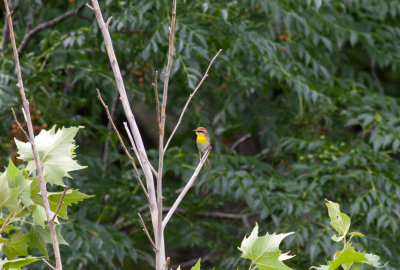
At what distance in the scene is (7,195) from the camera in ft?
6.19

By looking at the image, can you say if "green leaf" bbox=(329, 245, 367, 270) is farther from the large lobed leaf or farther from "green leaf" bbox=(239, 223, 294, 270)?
"green leaf" bbox=(239, 223, 294, 270)

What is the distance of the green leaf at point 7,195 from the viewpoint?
1.88 m

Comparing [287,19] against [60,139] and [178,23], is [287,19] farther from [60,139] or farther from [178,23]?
[60,139]

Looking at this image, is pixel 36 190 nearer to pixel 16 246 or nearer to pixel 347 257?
pixel 16 246

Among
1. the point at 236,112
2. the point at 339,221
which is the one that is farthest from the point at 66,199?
the point at 236,112

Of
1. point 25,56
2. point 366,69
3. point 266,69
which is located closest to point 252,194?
point 266,69

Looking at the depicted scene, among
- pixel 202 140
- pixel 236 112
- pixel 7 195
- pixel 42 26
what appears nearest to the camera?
pixel 7 195

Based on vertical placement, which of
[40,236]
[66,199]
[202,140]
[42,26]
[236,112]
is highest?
[66,199]

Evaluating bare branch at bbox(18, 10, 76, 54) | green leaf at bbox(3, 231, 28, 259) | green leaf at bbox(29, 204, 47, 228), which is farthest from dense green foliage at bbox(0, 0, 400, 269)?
green leaf at bbox(29, 204, 47, 228)

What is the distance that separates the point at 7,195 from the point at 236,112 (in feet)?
13.8

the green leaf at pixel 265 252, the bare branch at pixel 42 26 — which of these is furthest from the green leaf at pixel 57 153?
the bare branch at pixel 42 26

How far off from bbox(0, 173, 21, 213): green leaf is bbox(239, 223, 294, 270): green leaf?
0.71 metres

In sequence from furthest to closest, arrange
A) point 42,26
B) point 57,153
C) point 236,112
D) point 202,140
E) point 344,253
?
point 236,112 → point 42,26 → point 202,140 → point 57,153 → point 344,253

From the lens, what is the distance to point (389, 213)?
14.8ft
